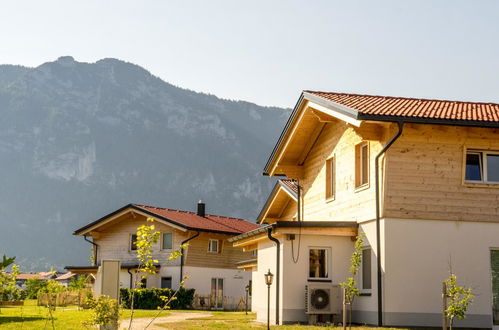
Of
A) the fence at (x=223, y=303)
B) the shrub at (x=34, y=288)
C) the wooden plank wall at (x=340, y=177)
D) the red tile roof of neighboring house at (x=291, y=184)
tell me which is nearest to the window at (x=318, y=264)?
the wooden plank wall at (x=340, y=177)

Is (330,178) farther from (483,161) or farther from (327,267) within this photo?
(483,161)

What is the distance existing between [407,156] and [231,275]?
83.2 ft

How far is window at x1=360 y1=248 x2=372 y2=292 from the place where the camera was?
1873 centimetres

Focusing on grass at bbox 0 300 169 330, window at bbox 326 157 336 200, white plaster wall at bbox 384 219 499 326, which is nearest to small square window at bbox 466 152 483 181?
white plaster wall at bbox 384 219 499 326

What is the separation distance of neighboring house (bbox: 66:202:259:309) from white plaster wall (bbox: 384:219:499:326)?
2221 cm

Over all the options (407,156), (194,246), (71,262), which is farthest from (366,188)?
(71,262)

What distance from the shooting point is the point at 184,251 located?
39000 millimetres

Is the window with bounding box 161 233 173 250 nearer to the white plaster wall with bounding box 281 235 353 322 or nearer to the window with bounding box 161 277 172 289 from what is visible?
the window with bounding box 161 277 172 289

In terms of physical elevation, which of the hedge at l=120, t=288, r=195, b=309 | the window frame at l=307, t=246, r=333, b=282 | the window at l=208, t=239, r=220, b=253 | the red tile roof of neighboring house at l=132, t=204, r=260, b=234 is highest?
the red tile roof of neighboring house at l=132, t=204, r=260, b=234

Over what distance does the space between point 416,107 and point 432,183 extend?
8.10 feet

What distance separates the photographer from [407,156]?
699 inches

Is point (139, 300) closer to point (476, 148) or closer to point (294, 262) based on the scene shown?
point (294, 262)

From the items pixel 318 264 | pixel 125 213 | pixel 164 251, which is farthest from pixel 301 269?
pixel 125 213

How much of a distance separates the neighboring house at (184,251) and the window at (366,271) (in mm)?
20550
